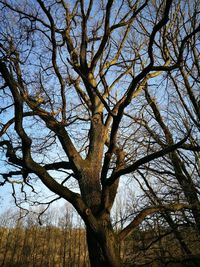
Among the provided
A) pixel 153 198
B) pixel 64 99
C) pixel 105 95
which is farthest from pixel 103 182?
pixel 153 198

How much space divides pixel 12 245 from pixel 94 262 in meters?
19.1

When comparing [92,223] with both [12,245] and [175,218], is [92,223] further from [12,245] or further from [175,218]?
[12,245]

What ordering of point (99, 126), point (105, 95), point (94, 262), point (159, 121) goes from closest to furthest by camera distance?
point (94, 262), point (99, 126), point (105, 95), point (159, 121)

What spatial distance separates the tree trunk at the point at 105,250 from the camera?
305cm

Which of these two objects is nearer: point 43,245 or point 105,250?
point 105,250

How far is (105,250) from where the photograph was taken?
307 cm

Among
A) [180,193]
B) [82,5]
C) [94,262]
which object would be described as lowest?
[94,262]

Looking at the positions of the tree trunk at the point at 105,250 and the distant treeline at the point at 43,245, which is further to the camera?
the distant treeline at the point at 43,245

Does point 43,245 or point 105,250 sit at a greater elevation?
point 43,245

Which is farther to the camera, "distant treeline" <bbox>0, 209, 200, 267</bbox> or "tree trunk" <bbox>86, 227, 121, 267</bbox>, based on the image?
"distant treeline" <bbox>0, 209, 200, 267</bbox>

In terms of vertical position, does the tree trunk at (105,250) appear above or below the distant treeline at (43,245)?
below

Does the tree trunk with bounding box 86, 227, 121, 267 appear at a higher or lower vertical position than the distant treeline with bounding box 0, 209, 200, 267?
lower

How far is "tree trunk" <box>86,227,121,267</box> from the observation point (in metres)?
3.05

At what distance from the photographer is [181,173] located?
20.9ft
